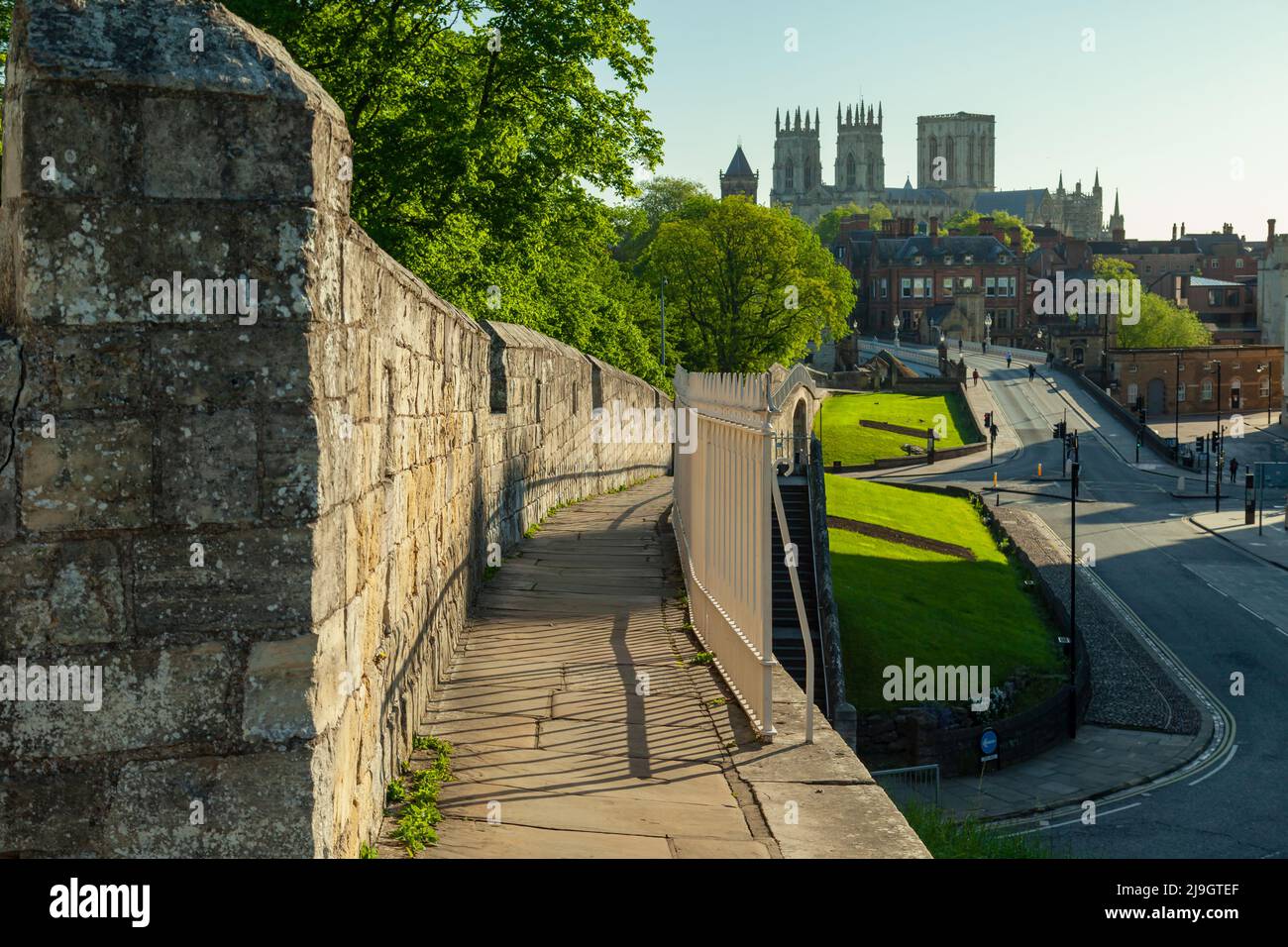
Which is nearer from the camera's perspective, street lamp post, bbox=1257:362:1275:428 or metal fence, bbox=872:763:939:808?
metal fence, bbox=872:763:939:808

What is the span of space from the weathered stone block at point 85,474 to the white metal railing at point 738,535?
11.1ft

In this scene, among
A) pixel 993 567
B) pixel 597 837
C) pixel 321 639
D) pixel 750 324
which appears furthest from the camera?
pixel 750 324

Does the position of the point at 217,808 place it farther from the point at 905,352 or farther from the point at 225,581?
the point at 905,352

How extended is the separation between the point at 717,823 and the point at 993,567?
39720 mm

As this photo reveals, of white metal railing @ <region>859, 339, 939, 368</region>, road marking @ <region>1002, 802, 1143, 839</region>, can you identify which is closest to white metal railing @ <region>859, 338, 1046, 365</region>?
white metal railing @ <region>859, 339, 939, 368</region>

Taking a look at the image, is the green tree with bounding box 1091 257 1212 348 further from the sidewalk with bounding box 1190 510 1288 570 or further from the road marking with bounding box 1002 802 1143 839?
the road marking with bounding box 1002 802 1143 839

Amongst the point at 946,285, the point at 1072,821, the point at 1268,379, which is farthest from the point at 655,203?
the point at 1072,821

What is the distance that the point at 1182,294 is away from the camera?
136 m

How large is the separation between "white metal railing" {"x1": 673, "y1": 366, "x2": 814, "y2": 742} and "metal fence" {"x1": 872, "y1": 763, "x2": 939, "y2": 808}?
44.1 feet

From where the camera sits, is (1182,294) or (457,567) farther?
(1182,294)

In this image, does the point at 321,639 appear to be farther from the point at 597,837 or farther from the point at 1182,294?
the point at 1182,294

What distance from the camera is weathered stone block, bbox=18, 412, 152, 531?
3.62 m
